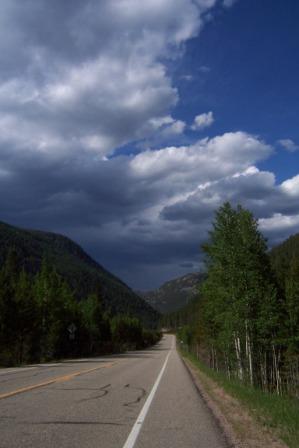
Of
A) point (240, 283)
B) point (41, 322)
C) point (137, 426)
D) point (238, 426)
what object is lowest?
point (238, 426)

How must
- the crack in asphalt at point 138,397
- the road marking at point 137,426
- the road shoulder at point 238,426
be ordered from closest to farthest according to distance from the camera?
the road marking at point 137,426 < the road shoulder at point 238,426 < the crack in asphalt at point 138,397

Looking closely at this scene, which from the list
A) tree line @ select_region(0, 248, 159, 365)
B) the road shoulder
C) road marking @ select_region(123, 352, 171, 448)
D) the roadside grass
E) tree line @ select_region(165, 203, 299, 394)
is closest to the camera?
road marking @ select_region(123, 352, 171, 448)

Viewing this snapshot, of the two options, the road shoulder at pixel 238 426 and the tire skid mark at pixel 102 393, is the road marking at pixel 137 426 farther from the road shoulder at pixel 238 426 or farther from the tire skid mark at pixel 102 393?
the road shoulder at pixel 238 426

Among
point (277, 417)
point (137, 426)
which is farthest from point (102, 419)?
point (277, 417)

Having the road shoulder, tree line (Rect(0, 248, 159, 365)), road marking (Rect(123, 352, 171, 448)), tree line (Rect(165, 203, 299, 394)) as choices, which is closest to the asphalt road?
road marking (Rect(123, 352, 171, 448))

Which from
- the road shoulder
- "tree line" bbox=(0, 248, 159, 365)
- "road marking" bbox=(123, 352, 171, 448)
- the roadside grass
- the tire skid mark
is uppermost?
"tree line" bbox=(0, 248, 159, 365)

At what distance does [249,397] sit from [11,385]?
302 inches

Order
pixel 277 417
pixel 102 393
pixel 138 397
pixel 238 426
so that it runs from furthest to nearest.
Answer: pixel 102 393, pixel 138 397, pixel 277 417, pixel 238 426

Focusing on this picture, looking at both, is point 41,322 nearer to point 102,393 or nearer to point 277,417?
point 102,393

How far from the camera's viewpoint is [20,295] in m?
41.7

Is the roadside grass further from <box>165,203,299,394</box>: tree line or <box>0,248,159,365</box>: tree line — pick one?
<box>0,248,159,365</box>: tree line

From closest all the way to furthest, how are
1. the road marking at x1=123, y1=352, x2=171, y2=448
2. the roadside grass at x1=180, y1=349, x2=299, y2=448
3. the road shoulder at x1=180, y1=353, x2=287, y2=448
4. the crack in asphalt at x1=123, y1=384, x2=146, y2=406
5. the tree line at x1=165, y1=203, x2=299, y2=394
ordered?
1. the road marking at x1=123, y1=352, x2=171, y2=448
2. the road shoulder at x1=180, y1=353, x2=287, y2=448
3. the roadside grass at x1=180, y1=349, x2=299, y2=448
4. the crack in asphalt at x1=123, y1=384, x2=146, y2=406
5. the tree line at x1=165, y1=203, x2=299, y2=394

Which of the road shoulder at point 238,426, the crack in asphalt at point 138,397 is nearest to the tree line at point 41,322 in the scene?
the crack in asphalt at point 138,397

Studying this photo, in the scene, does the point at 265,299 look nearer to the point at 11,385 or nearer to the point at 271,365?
the point at 11,385
